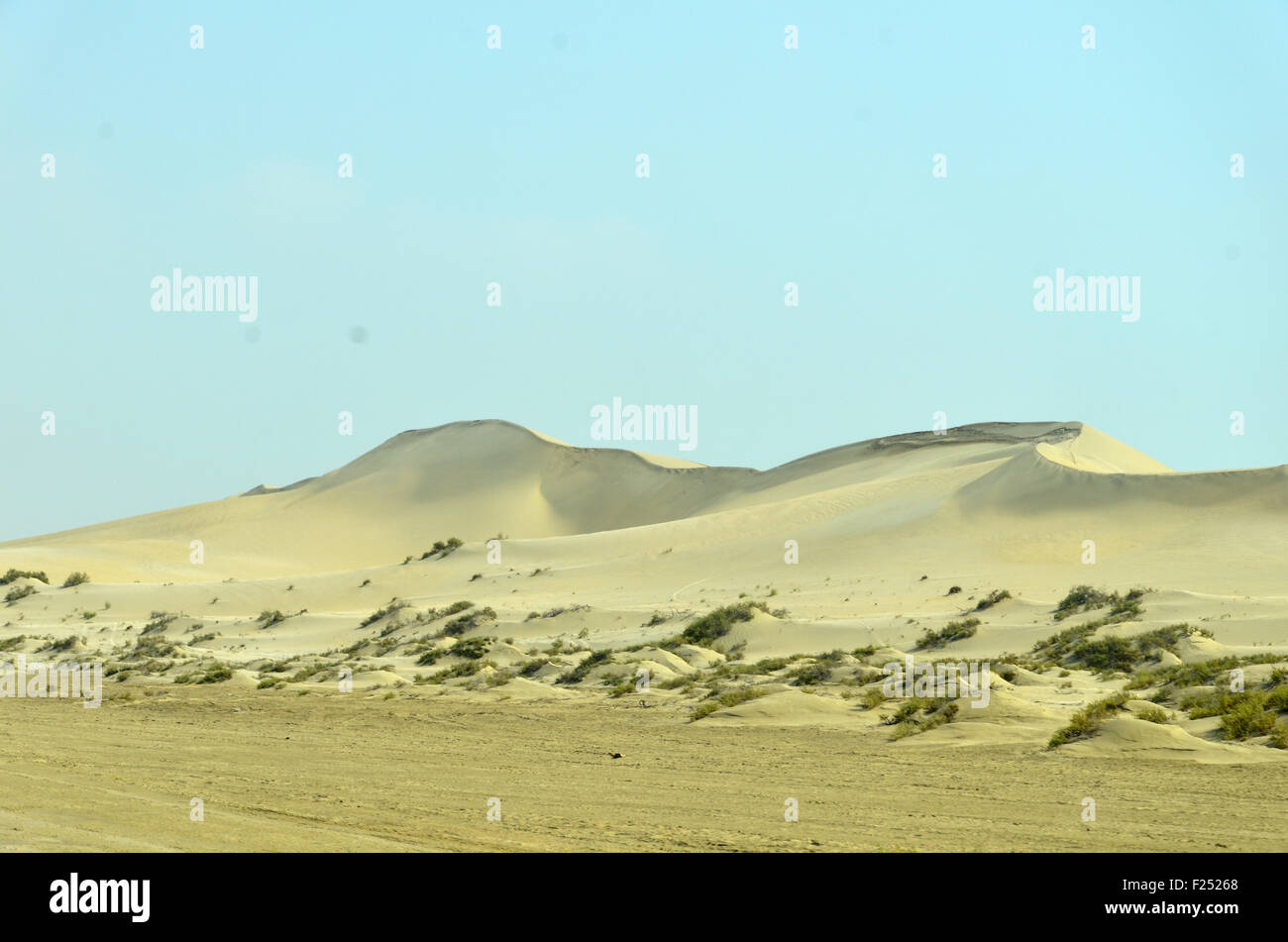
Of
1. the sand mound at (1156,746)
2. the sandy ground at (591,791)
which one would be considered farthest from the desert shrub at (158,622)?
the sand mound at (1156,746)

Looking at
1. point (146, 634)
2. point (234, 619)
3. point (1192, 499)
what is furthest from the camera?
point (1192, 499)

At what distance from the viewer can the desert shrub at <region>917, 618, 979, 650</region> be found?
26.3 meters

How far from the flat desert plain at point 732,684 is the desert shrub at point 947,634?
10 cm

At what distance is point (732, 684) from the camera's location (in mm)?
20953

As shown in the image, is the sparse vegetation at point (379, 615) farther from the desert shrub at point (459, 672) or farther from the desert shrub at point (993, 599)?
the desert shrub at point (993, 599)

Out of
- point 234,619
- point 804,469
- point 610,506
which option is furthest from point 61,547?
point 804,469

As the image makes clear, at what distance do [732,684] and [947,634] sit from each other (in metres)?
7.60

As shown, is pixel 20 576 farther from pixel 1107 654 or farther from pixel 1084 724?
pixel 1084 724

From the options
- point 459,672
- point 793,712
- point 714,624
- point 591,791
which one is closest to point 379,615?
point 714,624

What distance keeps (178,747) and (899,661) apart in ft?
41.4

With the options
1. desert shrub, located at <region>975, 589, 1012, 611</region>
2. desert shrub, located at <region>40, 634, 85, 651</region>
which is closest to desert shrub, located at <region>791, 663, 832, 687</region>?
desert shrub, located at <region>975, 589, 1012, 611</region>

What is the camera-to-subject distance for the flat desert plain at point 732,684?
33.7 ft

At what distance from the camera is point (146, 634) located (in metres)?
37.8
